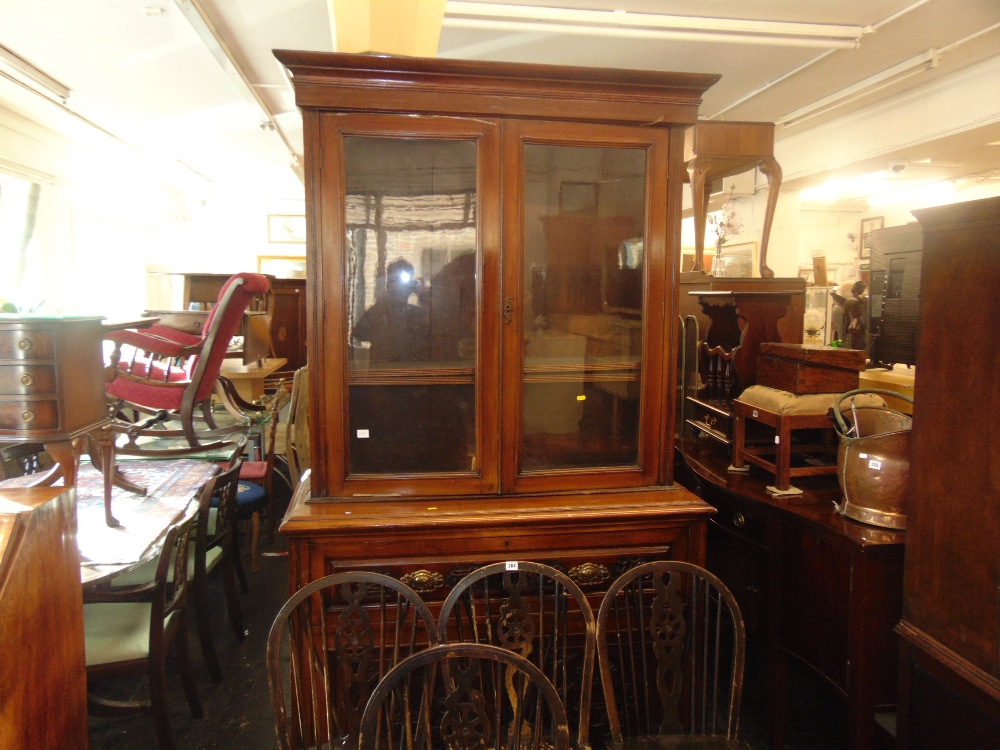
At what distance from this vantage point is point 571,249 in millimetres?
1763

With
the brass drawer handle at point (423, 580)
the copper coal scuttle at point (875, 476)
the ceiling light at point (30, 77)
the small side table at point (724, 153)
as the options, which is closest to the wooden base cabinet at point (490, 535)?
the brass drawer handle at point (423, 580)

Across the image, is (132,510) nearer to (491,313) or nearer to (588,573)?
(491,313)

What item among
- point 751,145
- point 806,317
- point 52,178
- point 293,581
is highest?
point 52,178

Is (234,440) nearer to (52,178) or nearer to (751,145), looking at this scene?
(751,145)

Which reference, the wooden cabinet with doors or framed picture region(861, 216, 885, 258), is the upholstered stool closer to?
the wooden cabinet with doors

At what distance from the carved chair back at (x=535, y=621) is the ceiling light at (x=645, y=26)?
2501 millimetres

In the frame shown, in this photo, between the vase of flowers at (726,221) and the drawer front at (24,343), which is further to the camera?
the vase of flowers at (726,221)

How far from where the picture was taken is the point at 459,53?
3490 mm

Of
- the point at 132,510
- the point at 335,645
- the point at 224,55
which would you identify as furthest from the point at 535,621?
the point at 224,55

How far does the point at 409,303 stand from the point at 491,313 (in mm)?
234

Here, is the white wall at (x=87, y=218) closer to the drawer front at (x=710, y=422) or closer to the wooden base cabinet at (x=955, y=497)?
the drawer front at (x=710, y=422)

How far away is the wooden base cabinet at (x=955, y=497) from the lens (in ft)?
3.92

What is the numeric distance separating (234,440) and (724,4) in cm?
332

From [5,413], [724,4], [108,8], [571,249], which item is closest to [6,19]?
[108,8]
